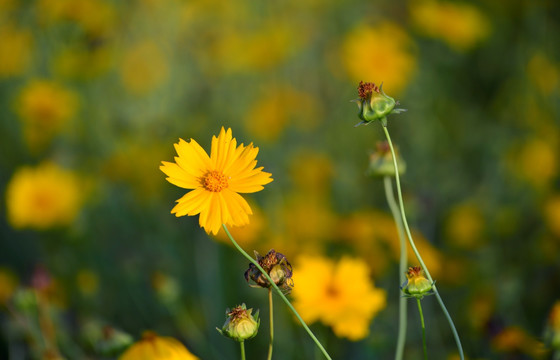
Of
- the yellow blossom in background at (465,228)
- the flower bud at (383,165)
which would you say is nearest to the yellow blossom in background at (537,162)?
the yellow blossom in background at (465,228)

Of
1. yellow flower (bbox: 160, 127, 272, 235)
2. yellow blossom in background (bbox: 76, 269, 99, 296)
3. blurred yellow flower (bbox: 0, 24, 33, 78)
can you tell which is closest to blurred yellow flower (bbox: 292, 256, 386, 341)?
yellow flower (bbox: 160, 127, 272, 235)

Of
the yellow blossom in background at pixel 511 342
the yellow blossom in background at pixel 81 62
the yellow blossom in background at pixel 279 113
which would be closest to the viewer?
the yellow blossom in background at pixel 511 342

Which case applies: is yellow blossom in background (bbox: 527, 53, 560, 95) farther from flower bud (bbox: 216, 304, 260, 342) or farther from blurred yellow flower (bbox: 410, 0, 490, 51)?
flower bud (bbox: 216, 304, 260, 342)

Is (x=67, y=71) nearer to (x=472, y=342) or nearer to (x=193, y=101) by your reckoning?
(x=193, y=101)

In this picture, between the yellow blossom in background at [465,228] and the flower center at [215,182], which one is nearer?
the flower center at [215,182]

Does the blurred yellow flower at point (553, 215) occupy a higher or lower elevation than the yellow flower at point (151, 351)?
lower

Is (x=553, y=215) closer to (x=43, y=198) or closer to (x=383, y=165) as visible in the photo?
(x=383, y=165)

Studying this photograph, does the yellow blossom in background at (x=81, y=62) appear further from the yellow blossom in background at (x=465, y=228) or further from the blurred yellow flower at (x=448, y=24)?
the yellow blossom in background at (x=465, y=228)
